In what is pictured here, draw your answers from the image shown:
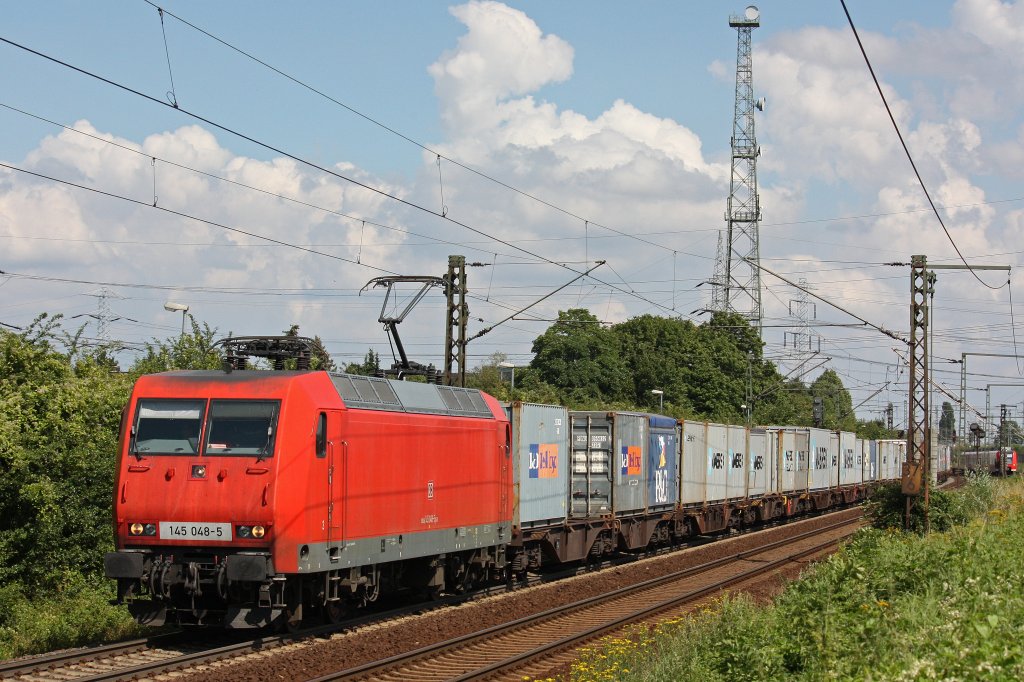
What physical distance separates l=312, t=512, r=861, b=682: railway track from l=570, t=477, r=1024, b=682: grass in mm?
789

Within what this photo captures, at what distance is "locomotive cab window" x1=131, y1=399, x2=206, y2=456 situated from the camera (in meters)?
15.3

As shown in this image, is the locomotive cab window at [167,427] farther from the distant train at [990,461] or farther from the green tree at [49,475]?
the distant train at [990,461]

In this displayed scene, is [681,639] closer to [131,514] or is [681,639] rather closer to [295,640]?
[295,640]

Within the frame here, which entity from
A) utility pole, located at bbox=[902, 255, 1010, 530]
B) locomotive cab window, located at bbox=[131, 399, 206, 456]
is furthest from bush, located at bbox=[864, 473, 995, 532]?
locomotive cab window, located at bbox=[131, 399, 206, 456]

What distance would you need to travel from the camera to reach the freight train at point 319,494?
14.8 m

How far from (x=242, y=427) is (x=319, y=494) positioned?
1.36 meters

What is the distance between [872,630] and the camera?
11.1m

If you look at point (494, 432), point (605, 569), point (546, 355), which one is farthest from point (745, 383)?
point (494, 432)

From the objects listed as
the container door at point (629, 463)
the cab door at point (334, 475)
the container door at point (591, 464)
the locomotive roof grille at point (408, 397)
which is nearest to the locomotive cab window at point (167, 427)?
the cab door at point (334, 475)

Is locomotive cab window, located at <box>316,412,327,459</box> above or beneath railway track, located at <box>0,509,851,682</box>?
above

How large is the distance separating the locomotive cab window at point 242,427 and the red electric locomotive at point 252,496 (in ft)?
0.05

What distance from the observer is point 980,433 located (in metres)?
103

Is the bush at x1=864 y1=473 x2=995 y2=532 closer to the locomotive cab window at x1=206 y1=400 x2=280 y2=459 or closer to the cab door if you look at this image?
the cab door

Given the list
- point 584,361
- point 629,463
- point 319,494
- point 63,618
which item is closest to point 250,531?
point 319,494
